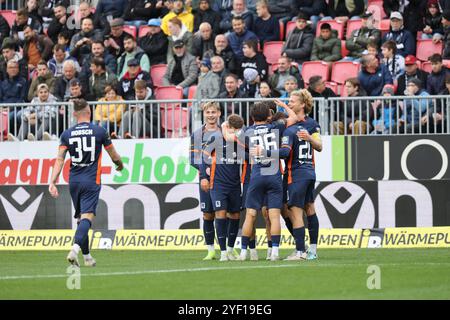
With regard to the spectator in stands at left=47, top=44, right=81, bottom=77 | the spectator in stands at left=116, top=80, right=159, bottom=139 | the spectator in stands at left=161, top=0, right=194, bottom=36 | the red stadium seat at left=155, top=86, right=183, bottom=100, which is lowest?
the spectator in stands at left=116, top=80, right=159, bottom=139

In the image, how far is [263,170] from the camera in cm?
1619

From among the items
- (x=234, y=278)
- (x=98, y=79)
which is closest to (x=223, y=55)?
(x=98, y=79)

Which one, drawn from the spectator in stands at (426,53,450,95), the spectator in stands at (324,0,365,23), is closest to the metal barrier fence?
the spectator in stands at (426,53,450,95)

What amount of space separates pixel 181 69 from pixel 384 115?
549 cm

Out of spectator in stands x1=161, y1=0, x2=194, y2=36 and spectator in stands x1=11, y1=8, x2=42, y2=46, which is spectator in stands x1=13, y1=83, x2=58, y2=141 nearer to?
spectator in stands x1=161, y1=0, x2=194, y2=36

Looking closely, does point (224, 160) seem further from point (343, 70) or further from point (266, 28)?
point (266, 28)

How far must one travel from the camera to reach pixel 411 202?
21109 millimetres

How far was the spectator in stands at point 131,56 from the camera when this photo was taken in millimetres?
25594

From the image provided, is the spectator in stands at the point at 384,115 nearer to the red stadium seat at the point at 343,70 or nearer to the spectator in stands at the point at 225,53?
the red stadium seat at the point at 343,70

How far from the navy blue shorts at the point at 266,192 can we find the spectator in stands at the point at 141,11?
39.4 feet

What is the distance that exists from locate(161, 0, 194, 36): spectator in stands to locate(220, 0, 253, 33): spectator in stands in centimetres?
84

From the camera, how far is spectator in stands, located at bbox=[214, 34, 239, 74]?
959 inches

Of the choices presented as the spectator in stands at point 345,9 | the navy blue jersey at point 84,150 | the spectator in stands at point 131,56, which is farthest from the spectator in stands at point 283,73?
the navy blue jersey at point 84,150

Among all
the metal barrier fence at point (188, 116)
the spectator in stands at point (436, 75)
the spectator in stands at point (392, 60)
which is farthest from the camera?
the spectator in stands at point (392, 60)
